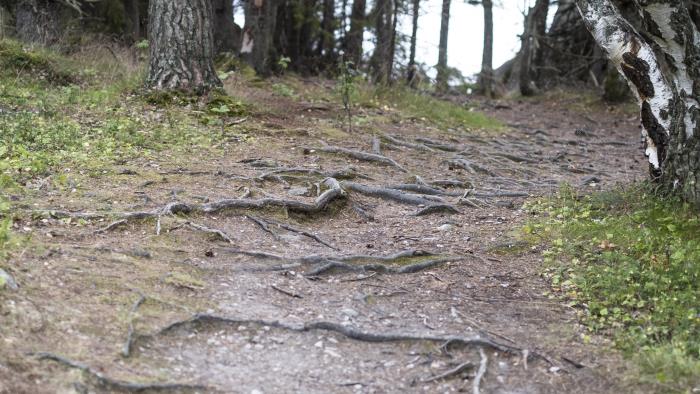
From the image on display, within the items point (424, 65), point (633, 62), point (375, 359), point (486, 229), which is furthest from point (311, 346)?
point (424, 65)

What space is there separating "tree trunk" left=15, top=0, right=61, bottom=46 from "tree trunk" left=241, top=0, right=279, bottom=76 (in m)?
4.25

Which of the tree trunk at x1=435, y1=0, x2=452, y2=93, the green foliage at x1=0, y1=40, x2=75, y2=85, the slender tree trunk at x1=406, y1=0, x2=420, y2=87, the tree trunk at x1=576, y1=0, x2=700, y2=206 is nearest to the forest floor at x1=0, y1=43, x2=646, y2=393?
the tree trunk at x1=576, y1=0, x2=700, y2=206

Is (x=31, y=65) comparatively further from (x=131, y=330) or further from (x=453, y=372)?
(x=453, y=372)

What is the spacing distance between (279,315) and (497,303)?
168 centimetres

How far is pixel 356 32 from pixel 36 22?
7.90m

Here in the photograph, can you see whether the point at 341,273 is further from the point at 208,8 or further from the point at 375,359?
the point at 208,8

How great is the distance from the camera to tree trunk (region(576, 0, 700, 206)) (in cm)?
665

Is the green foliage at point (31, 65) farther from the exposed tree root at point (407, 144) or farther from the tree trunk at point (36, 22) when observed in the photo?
the exposed tree root at point (407, 144)

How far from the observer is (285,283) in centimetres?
561

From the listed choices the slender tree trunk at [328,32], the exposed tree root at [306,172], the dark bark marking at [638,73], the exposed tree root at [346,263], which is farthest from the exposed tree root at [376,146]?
the slender tree trunk at [328,32]

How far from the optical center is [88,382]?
12.4ft

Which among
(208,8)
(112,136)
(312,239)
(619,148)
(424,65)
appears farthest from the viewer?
(424,65)

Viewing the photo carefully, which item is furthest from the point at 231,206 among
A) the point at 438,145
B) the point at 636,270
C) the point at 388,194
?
the point at 438,145

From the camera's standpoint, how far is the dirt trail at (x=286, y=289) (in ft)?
13.9
